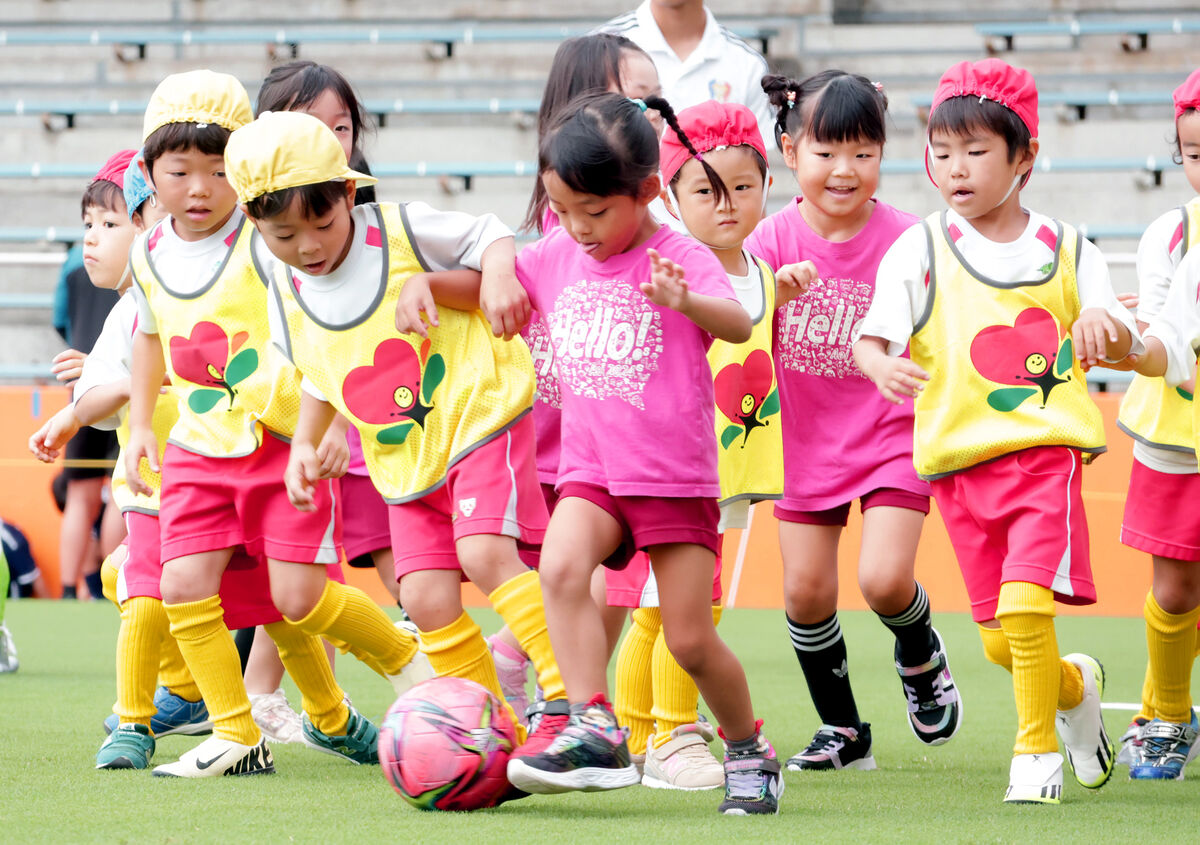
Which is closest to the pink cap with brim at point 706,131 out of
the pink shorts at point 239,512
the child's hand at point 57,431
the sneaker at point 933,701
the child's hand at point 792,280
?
the child's hand at point 792,280

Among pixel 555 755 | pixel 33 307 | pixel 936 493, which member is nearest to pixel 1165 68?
pixel 33 307

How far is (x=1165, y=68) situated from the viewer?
37.4 feet

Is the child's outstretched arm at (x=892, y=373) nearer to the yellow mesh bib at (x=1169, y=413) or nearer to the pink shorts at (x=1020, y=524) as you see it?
the pink shorts at (x=1020, y=524)

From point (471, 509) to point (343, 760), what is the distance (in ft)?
3.44

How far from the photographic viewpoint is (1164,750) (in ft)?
12.8

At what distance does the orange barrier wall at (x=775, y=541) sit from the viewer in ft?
26.0

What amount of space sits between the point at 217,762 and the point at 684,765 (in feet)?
3.45

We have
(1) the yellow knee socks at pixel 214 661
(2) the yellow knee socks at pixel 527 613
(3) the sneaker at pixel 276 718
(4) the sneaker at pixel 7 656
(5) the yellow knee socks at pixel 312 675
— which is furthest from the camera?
(4) the sneaker at pixel 7 656

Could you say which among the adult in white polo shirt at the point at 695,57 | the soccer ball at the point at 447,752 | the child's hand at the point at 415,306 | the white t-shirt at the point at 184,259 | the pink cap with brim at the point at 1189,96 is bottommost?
the soccer ball at the point at 447,752

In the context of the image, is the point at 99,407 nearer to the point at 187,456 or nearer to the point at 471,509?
the point at 187,456

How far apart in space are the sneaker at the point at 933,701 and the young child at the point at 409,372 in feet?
3.88

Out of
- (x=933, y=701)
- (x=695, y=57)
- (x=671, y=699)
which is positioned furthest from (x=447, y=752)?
(x=695, y=57)

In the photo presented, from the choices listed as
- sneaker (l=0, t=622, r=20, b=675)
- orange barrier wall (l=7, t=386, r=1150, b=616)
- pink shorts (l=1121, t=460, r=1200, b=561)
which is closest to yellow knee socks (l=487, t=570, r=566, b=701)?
pink shorts (l=1121, t=460, r=1200, b=561)

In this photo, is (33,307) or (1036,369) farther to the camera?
(33,307)
